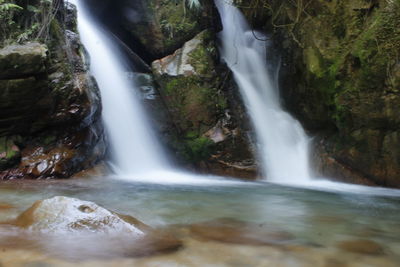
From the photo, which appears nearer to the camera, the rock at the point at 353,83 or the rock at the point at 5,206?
the rock at the point at 5,206

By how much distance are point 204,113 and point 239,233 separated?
6.02 meters

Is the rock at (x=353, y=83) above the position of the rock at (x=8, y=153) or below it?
above

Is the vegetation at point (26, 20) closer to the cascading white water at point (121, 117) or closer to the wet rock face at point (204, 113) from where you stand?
the cascading white water at point (121, 117)

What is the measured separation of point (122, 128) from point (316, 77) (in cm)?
482

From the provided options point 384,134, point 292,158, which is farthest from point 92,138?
point 384,134

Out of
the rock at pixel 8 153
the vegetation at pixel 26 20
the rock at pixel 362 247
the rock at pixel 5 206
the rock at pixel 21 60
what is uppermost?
the vegetation at pixel 26 20

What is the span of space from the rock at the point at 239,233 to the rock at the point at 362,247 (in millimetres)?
451

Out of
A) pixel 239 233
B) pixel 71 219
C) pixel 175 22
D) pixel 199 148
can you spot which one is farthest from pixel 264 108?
pixel 71 219

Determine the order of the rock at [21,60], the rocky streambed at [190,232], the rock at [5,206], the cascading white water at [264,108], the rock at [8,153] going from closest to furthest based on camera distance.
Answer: the rocky streambed at [190,232]
the rock at [5,206]
the rock at [21,60]
the rock at [8,153]
the cascading white water at [264,108]

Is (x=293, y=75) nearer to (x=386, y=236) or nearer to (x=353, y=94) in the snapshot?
(x=353, y=94)

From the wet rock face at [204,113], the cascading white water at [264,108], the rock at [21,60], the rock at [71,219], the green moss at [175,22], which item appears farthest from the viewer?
the green moss at [175,22]

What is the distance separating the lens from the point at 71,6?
8609 millimetres

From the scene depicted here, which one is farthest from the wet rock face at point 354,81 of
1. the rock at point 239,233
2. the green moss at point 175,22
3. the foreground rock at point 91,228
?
the foreground rock at point 91,228

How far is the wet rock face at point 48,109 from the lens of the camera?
635 centimetres
